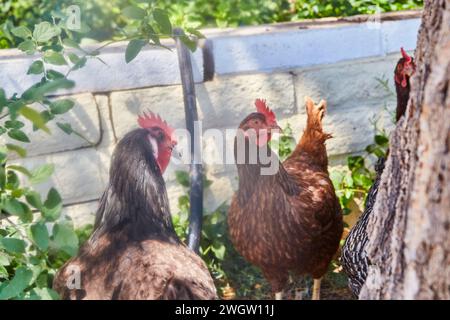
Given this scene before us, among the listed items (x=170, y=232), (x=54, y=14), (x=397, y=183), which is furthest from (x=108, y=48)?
(x=397, y=183)

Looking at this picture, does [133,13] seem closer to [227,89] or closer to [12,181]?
[12,181]

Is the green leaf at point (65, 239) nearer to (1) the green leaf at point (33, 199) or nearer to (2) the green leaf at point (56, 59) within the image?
(1) the green leaf at point (33, 199)

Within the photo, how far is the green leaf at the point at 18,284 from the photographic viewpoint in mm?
1604

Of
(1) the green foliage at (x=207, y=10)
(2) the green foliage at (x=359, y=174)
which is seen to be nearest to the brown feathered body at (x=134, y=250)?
(2) the green foliage at (x=359, y=174)

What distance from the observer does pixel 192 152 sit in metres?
2.85

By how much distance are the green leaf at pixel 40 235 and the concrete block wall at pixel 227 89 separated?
1343 millimetres

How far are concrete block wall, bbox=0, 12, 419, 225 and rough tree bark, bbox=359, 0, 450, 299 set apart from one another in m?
1.59

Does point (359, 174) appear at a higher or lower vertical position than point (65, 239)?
lower

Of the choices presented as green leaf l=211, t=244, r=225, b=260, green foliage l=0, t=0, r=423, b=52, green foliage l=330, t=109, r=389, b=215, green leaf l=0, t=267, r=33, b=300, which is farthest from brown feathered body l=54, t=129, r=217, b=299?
green foliage l=0, t=0, r=423, b=52

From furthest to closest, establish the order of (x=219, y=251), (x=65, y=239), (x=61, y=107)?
1. (x=219, y=251)
2. (x=61, y=107)
3. (x=65, y=239)

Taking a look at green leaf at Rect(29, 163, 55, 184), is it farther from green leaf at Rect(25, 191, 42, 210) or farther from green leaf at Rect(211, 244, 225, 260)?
green leaf at Rect(211, 244, 225, 260)

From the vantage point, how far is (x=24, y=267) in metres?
1.67

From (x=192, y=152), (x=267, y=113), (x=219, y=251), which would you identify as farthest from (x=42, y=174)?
(x=219, y=251)

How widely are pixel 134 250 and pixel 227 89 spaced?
1.35 m
